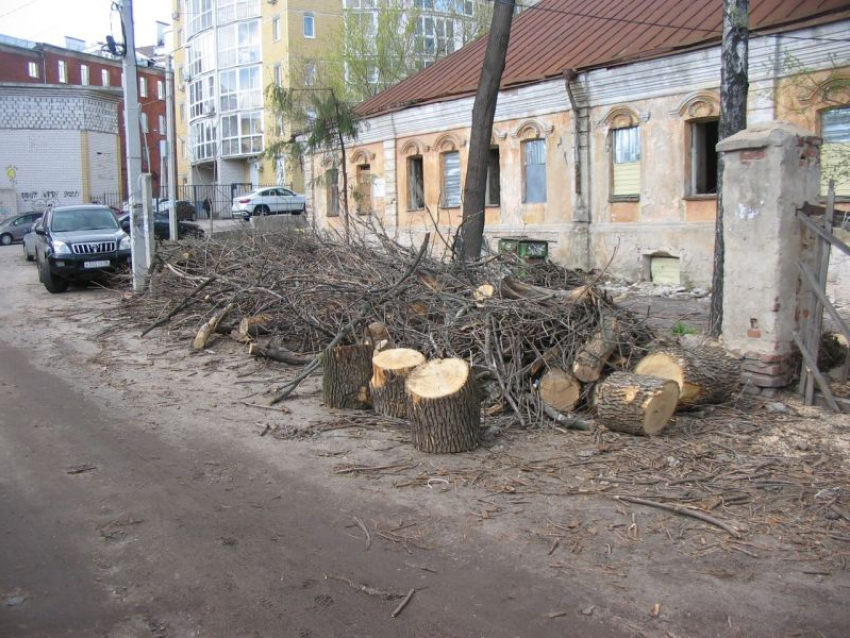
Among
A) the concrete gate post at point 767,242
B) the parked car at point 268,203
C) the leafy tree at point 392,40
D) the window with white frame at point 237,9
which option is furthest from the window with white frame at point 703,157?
the window with white frame at point 237,9

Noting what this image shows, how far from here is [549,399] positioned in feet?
23.4

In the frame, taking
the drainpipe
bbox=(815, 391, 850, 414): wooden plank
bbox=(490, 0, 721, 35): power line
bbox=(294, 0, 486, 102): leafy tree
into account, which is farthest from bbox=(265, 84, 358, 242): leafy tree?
bbox=(815, 391, 850, 414): wooden plank

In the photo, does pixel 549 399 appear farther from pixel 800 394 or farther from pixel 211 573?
pixel 211 573

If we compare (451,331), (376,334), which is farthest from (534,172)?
(451,331)

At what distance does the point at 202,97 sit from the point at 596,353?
52052 mm

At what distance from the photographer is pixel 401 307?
8.67m

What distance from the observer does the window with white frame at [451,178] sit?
2245 cm

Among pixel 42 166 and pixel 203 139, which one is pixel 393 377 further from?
pixel 203 139

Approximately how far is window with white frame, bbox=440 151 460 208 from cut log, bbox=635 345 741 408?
15598mm

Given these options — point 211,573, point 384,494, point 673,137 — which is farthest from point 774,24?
Answer: point 211,573

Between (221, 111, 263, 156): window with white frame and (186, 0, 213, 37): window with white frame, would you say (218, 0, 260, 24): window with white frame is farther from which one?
(221, 111, 263, 156): window with white frame

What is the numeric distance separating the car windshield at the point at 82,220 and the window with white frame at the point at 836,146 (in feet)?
47.4

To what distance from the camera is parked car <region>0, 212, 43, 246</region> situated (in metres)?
38.2

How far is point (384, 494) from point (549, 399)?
2.13 metres
